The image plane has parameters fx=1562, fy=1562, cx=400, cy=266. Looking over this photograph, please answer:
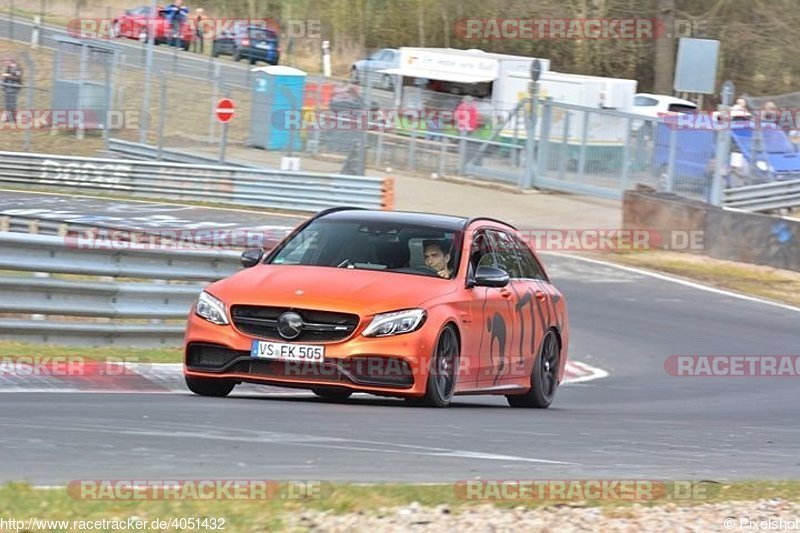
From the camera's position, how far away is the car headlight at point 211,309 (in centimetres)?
1029

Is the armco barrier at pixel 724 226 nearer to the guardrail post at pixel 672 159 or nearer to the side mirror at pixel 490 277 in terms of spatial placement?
the guardrail post at pixel 672 159

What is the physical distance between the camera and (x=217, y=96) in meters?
35.8

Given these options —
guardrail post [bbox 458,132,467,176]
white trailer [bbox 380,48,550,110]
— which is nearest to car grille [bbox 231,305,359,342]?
guardrail post [bbox 458,132,467,176]

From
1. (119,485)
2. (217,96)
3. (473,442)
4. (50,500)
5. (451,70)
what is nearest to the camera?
(50,500)

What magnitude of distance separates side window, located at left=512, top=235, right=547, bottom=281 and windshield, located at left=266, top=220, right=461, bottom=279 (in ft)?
4.66

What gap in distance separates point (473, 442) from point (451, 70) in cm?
3839

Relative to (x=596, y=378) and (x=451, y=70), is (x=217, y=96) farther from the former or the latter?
(x=596, y=378)

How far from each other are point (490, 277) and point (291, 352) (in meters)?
1.73

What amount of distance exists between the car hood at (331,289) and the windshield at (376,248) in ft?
0.67

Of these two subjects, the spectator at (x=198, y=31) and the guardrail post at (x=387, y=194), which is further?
the spectator at (x=198, y=31)

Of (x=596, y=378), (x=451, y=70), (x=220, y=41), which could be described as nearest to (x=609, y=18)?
(x=451, y=70)

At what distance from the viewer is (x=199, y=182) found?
110ft

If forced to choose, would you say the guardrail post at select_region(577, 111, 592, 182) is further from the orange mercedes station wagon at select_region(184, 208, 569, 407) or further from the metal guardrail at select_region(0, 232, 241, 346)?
the orange mercedes station wagon at select_region(184, 208, 569, 407)

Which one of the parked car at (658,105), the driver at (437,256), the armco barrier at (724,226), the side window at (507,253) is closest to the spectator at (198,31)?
the parked car at (658,105)
